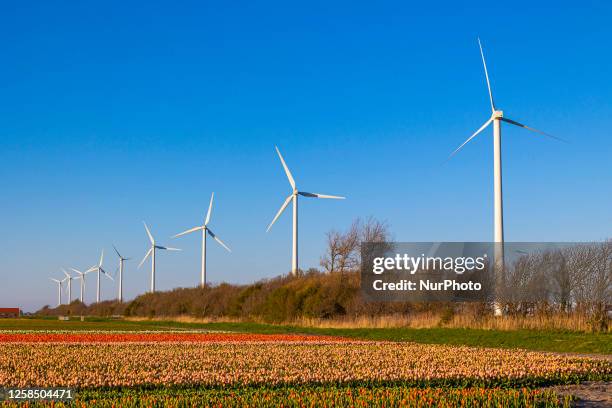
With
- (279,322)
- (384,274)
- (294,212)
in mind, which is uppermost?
(294,212)

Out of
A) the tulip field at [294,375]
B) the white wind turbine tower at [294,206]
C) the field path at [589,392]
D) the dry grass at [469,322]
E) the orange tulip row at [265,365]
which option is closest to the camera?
the tulip field at [294,375]

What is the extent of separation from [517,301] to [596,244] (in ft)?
17.6

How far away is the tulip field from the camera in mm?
15664

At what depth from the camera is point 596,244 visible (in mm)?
43250

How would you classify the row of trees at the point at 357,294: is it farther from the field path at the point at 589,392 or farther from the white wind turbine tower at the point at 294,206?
the field path at the point at 589,392

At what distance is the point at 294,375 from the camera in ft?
64.9

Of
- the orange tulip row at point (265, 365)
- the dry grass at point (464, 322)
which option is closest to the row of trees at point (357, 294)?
the dry grass at point (464, 322)

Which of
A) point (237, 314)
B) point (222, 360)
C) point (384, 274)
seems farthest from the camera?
point (237, 314)

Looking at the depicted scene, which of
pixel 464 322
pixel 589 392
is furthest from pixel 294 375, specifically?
pixel 464 322

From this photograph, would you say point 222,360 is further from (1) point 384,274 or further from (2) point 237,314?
(2) point 237,314

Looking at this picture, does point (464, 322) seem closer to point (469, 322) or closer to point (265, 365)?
point (469, 322)

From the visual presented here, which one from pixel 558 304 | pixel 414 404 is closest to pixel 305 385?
pixel 414 404

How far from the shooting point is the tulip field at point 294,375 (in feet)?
51.4

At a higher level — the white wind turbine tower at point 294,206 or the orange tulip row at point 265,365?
the white wind turbine tower at point 294,206
